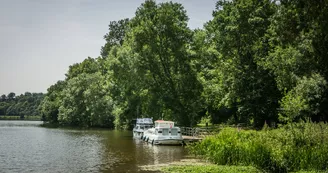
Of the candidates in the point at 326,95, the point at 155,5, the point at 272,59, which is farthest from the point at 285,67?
the point at 155,5

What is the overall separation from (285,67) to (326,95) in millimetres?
6425

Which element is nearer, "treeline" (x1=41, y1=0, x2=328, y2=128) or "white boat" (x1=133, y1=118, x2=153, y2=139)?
"treeline" (x1=41, y1=0, x2=328, y2=128)

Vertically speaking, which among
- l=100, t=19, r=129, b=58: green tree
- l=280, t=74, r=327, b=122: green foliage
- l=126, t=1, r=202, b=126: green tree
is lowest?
l=280, t=74, r=327, b=122: green foliage

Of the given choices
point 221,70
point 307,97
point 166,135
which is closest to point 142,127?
point 166,135

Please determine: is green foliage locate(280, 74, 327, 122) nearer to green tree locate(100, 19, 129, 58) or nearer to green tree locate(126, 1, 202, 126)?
green tree locate(126, 1, 202, 126)

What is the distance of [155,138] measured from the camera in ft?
138

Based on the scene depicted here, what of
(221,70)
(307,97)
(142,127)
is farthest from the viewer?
(142,127)

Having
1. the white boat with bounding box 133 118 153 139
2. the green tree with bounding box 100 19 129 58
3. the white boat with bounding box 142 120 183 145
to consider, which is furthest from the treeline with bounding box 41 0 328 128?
the green tree with bounding box 100 19 129 58

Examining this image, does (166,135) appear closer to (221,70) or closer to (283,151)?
(221,70)

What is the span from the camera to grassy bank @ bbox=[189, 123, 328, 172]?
1911 centimetres

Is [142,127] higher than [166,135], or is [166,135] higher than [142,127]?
[142,127]

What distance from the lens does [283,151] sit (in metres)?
20.0

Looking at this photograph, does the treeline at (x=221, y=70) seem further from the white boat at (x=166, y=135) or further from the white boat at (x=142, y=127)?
the white boat at (x=166, y=135)

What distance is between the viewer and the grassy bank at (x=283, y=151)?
1911 centimetres
